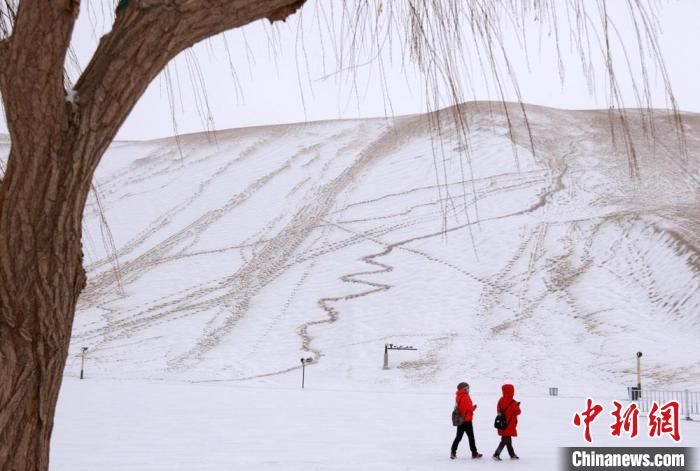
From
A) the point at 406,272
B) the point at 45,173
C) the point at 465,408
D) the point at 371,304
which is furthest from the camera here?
the point at 406,272

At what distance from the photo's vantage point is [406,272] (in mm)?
22812

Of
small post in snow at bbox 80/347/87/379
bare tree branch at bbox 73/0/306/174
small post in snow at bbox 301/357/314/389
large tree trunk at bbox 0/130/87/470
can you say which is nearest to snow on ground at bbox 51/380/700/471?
small post in snow at bbox 301/357/314/389

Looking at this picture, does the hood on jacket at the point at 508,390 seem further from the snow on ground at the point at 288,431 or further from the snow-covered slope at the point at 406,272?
the snow-covered slope at the point at 406,272

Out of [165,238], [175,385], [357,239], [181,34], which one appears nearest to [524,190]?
[357,239]

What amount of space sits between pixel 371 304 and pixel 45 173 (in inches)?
785

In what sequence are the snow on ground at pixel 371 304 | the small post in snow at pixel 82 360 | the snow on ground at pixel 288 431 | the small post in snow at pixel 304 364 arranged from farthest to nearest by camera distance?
the small post in snow at pixel 82 360 < the small post in snow at pixel 304 364 < the snow on ground at pixel 371 304 < the snow on ground at pixel 288 431

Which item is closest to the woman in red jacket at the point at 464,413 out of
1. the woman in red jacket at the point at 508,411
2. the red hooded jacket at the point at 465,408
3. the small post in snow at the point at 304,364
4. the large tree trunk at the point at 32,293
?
the red hooded jacket at the point at 465,408

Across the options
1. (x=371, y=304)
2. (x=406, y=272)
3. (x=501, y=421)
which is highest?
(x=406, y=272)

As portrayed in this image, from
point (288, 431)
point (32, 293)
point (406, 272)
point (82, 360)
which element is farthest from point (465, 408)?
point (406, 272)

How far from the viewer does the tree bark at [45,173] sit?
4.39 feet

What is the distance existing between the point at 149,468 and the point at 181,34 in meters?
5.88

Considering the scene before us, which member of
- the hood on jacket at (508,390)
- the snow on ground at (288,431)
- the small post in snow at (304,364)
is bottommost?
the snow on ground at (288,431)

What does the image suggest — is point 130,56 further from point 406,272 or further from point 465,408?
point 406,272

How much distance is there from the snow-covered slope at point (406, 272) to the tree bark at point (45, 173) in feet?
36.4
